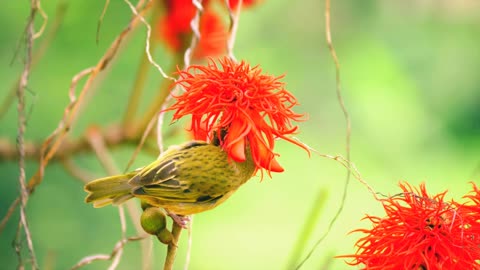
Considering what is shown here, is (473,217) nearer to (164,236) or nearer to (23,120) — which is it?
(164,236)

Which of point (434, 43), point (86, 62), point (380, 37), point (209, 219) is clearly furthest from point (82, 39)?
point (434, 43)

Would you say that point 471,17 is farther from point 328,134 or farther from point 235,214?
point 235,214

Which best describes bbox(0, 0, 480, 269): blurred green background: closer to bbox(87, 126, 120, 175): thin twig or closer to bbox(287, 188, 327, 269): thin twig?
bbox(87, 126, 120, 175): thin twig

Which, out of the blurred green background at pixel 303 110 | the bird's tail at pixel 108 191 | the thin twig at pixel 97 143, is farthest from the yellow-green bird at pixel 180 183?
the blurred green background at pixel 303 110

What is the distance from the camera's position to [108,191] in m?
0.40

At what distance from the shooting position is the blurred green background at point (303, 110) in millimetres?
1505

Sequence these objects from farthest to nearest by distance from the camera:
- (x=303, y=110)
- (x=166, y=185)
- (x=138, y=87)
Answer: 1. (x=303, y=110)
2. (x=138, y=87)
3. (x=166, y=185)

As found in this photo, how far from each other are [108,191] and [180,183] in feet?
0.11

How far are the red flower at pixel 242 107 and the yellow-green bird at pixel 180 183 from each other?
0.01m

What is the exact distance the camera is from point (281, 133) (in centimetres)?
41

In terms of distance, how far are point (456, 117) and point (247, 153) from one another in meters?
1.52

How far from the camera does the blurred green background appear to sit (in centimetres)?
150

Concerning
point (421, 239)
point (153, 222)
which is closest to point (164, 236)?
point (153, 222)

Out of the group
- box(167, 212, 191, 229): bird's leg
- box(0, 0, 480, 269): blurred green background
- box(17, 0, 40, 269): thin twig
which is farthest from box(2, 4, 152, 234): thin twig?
box(0, 0, 480, 269): blurred green background
